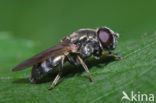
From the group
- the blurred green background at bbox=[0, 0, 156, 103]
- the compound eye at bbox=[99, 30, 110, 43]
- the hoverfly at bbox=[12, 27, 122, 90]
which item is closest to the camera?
the blurred green background at bbox=[0, 0, 156, 103]

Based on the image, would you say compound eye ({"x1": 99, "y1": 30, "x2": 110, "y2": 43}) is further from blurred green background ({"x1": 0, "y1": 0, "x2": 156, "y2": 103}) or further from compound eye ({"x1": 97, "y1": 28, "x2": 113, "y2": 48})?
blurred green background ({"x1": 0, "y1": 0, "x2": 156, "y2": 103})

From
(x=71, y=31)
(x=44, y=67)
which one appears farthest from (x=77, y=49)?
(x=71, y=31)

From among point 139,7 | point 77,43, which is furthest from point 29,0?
point 77,43

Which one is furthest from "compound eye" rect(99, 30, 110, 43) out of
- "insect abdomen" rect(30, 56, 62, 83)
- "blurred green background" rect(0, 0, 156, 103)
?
→ "insect abdomen" rect(30, 56, 62, 83)

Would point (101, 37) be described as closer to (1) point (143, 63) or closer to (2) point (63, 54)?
(2) point (63, 54)

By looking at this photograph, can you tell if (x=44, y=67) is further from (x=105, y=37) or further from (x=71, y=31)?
(x=71, y=31)

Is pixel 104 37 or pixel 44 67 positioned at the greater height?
pixel 104 37

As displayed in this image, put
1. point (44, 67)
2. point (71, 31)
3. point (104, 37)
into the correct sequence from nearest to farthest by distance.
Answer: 1. point (44, 67)
2. point (104, 37)
3. point (71, 31)

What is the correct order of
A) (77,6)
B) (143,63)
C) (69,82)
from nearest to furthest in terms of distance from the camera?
1. (143,63)
2. (69,82)
3. (77,6)
